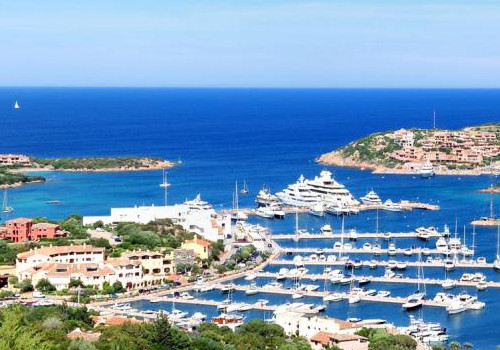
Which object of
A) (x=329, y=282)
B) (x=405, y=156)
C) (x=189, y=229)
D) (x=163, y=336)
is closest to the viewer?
(x=163, y=336)

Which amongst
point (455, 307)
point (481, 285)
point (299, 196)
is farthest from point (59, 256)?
point (299, 196)

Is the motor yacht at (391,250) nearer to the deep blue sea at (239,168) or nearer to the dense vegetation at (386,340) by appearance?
the deep blue sea at (239,168)

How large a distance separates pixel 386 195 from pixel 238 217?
12.0m

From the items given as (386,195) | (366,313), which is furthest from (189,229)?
(386,195)

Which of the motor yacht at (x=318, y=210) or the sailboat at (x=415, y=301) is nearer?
the sailboat at (x=415, y=301)

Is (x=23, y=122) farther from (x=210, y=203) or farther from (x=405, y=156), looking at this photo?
(x=210, y=203)

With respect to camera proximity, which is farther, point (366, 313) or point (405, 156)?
point (405, 156)

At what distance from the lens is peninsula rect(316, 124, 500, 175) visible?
2844 inches

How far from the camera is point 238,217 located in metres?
50.3

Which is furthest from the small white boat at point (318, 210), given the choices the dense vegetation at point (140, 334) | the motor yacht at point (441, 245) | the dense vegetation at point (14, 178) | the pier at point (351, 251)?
the dense vegetation at point (140, 334)

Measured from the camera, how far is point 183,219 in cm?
4462

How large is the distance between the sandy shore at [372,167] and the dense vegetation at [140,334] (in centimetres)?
4498

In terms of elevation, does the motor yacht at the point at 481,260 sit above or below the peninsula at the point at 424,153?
below

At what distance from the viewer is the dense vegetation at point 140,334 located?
22.4m
